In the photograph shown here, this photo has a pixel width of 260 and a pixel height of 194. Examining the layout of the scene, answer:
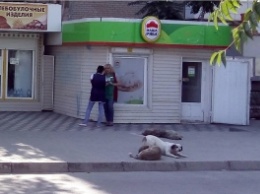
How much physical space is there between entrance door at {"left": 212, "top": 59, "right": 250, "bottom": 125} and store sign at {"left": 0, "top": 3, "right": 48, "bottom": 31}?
571cm

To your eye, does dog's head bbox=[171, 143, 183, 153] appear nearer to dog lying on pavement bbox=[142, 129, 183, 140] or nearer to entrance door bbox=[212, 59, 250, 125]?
dog lying on pavement bbox=[142, 129, 183, 140]

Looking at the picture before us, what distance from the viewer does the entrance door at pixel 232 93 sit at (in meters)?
18.8

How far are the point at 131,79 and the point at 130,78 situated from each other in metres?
0.04

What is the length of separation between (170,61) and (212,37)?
4.62ft

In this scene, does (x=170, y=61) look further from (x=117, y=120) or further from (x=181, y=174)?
(x=181, y=174)

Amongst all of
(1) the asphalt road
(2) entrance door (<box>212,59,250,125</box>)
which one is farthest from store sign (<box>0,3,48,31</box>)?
(1) the asphalt road

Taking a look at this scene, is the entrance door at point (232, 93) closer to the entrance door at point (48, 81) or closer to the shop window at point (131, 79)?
the shop window at point (131, 79)

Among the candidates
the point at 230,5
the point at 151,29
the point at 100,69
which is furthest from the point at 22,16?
the point at 230,5

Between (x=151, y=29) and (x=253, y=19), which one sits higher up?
(x=151, y=29)

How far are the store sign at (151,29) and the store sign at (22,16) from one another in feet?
12.2

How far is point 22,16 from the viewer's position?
19.9 meters

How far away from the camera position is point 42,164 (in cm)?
1118

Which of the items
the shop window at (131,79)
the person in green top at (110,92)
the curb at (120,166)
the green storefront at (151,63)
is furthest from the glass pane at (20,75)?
the curb at (120,166)

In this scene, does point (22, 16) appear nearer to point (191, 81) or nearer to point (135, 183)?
point (191, 81)
